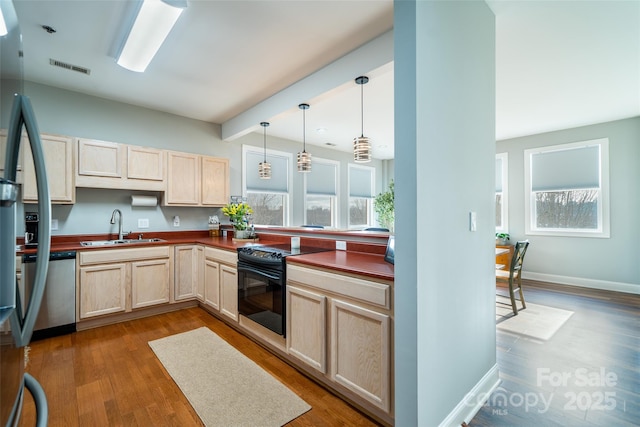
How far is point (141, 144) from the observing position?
3.90 meters

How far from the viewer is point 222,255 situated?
128 inches

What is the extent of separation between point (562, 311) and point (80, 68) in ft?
19.9

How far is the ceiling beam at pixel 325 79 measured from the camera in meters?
2.35

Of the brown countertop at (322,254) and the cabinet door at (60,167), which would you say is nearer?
the brown countertop at (322,254)

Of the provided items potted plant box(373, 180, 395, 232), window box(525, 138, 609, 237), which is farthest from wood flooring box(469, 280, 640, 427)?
potted plant box(373, 180, 395, 232)

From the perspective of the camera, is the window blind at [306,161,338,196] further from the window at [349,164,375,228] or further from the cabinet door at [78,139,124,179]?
the cabinet door at [78,139,124,179]

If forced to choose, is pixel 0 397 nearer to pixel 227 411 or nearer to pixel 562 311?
pixel 227 411

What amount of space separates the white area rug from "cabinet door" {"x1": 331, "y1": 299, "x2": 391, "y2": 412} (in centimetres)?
215

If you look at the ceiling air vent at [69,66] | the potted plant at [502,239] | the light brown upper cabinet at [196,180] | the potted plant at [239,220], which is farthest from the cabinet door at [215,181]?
the potted plant at [502,239]

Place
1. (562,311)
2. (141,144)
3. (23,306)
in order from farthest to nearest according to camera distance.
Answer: (141,144) < (562,311) < (23,306)

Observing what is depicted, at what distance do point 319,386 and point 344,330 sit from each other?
23.2 inches

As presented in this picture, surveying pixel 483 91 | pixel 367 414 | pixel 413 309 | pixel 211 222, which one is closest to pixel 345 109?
pixel 483 91

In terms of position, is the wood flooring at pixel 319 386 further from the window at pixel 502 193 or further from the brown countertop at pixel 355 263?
the window at pixel 502 193

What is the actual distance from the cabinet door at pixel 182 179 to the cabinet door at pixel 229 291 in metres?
1.34
